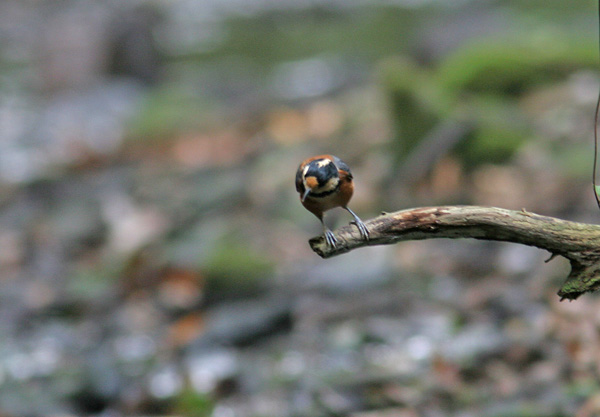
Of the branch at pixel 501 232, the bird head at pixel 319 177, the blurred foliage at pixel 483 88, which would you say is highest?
the blurred foliage at pixel 483 88

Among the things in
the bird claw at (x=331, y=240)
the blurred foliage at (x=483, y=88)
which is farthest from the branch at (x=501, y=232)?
the blurred foliage at (x=483, y=88)

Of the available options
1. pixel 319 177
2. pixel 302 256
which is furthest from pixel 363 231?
pixel 302 256

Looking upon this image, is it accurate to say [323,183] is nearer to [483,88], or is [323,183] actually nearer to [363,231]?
[363,231]

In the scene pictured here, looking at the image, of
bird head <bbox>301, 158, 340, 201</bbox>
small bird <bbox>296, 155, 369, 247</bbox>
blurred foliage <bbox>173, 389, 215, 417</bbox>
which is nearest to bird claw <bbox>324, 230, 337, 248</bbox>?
small bird <bbox>296, 155, 369, 247</bbox>

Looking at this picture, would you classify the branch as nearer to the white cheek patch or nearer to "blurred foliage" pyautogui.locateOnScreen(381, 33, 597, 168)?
the white cheek patch

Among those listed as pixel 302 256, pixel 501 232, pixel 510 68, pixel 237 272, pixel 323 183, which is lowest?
pixel 501 232

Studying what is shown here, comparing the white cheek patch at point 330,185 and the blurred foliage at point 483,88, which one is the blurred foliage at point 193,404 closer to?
the white cheek patch at point 330,185

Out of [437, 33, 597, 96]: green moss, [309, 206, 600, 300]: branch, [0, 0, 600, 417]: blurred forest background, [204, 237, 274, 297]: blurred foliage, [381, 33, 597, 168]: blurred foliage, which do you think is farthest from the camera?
[437, 33, 597, 96]: green moss
